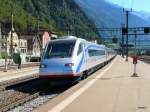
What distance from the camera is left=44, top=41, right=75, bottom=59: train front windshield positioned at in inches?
A: 926

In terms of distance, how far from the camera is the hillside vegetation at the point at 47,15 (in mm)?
161500

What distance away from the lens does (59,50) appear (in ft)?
78.5

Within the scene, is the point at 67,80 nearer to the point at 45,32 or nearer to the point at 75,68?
the point at 75,68

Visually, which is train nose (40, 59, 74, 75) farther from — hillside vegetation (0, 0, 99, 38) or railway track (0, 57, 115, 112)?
hillside vegetation (0, 0, 99, 38)

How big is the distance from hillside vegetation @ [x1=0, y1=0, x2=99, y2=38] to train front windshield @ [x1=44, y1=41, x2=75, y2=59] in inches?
4984

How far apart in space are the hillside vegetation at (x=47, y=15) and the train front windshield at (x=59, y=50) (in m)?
127

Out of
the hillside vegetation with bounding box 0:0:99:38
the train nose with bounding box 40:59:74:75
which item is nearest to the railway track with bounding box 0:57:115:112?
the train nose with bounding box 40:59:74:75

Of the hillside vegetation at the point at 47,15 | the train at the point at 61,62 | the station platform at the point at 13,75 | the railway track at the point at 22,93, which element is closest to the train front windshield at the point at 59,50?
the train at the point at 61,62

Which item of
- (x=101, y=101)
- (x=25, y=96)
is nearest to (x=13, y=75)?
(x=25, y=96)

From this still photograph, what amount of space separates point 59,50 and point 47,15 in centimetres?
16363

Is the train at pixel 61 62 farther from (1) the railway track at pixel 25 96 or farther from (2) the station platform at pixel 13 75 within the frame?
(2) the station platform at pixel 13 75

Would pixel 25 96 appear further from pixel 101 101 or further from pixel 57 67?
pixel 101 101

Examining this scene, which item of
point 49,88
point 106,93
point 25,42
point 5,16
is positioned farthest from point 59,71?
point 5,16

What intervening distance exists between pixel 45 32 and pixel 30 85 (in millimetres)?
120241
